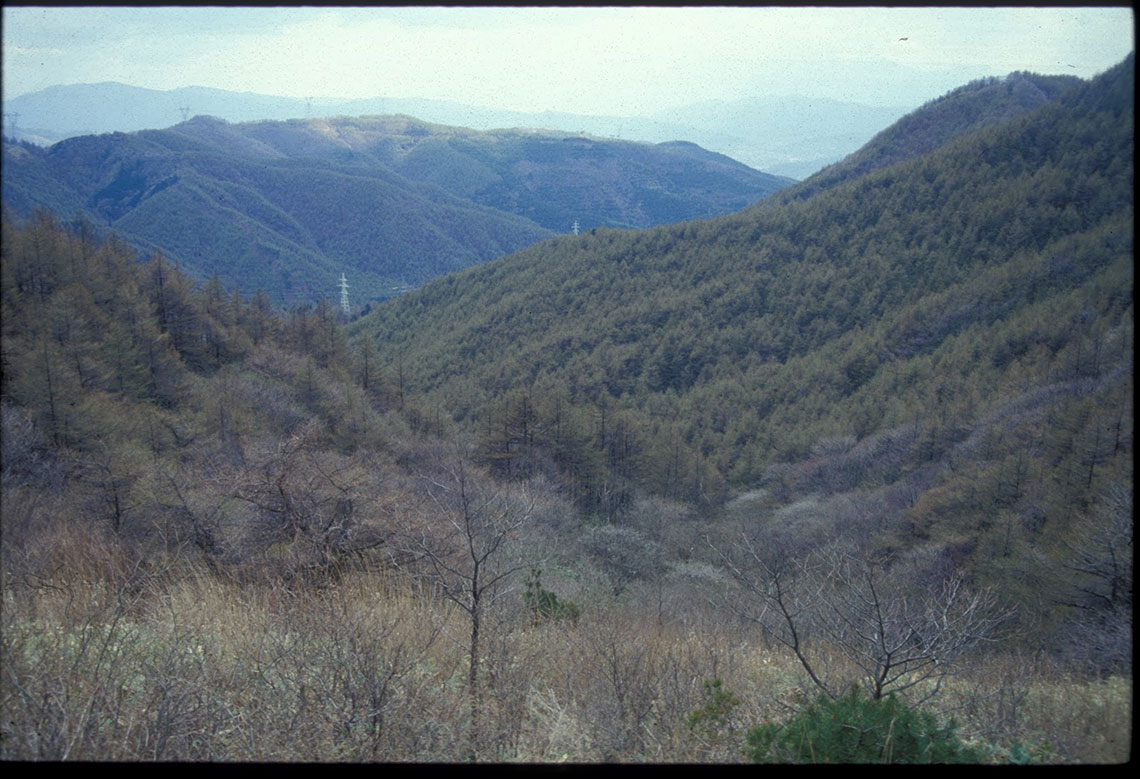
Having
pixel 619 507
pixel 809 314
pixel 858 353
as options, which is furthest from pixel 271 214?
pixel 619 507

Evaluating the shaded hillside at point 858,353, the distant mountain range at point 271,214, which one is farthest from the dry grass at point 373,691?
the distant mountain range at point 271,214

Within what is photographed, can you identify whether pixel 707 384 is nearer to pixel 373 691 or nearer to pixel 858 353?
pixel 858 353

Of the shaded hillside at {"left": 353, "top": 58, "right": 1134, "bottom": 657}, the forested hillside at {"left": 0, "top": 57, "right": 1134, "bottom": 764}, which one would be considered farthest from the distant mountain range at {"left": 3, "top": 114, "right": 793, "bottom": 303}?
the forested hillside at {"left": 0, "top": 57, "right": 1134, "bottom": 764}

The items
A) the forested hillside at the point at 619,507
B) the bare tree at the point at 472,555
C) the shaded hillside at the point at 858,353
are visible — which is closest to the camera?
the forested hillside at the point at 619,507

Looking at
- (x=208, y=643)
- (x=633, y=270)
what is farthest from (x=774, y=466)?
(x=633, y=270)

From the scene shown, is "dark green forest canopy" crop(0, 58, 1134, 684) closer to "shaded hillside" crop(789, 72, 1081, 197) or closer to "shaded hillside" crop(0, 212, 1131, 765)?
"shaded hillside" crop(0, 212, 1131, 765)

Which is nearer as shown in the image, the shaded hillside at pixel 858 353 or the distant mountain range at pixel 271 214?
the shaded hillside at pixel 858 353

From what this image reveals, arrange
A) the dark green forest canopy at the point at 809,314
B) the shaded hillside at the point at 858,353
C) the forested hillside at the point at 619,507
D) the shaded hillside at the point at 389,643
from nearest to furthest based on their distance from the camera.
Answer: the shaded hillside at the point at 389,643 → the forested hillside at the point at 619,507 → the shaded hillside at the point at 858,353 → the dark green forest canopy at the point at 809,314

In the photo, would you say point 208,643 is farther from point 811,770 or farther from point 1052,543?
point 1052,543

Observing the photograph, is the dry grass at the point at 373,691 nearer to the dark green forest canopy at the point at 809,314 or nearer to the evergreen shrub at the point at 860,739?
the evergreen shrub at the point at 860,739
